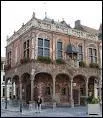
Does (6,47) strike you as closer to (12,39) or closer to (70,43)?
(12,39)

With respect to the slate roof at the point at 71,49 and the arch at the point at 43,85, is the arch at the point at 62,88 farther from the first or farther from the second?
the slate roof at the point at 71,49

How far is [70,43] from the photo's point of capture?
102ft

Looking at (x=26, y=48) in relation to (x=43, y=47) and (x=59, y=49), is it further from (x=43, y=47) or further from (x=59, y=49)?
→ (x=59, y=49)

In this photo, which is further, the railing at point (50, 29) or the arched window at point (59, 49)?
the arched window at point (59, 49)

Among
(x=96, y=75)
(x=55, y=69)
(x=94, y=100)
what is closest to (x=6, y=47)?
(x=55, y=69)

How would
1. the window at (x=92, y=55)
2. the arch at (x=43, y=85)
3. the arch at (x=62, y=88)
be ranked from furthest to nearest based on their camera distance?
the window at (x=92, y=55)
the arch at (x=62, y=88)
the arch at (x=43, y=85)

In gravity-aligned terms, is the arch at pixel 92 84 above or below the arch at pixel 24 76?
below

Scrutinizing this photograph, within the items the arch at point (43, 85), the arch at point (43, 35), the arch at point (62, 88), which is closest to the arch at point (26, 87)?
the arch at point (43, 85)

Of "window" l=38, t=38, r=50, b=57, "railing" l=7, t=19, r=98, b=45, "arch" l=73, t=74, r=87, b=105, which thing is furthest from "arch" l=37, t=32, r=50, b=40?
"arch" l=73, t=74, r=87, b=105

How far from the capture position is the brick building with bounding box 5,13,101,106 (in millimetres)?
28062

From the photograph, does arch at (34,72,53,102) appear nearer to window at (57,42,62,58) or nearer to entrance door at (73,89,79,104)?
window at (57,42,62,58)

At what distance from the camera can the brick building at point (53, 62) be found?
2806 centimetres

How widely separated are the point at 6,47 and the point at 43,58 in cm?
1059

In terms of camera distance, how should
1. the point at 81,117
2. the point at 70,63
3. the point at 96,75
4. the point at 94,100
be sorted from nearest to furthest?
the point at 81,117 → the point at 94,100 → the point at 70,63 → the point at 96,75
